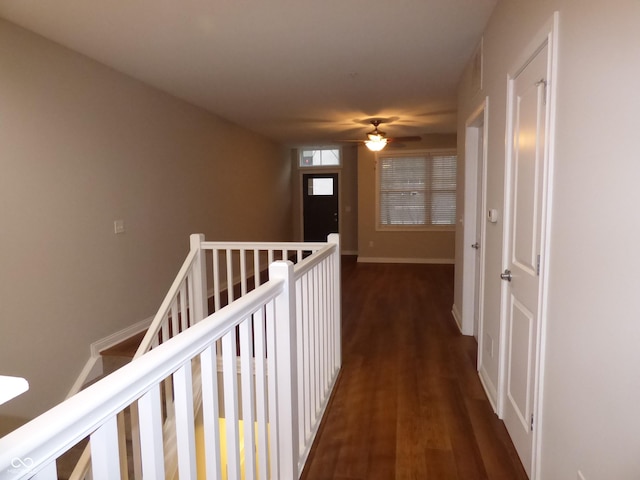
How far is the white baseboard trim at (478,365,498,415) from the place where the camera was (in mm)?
2482

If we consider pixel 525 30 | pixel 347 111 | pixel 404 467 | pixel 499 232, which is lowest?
pixel 404 467

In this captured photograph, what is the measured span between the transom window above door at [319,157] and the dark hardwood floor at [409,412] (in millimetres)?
5173

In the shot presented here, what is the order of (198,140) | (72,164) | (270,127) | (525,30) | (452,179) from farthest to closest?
(452,179) → (270,127) → (198,140) → (72,164) → (525,30)

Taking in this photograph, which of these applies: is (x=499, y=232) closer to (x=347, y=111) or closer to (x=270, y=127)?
(x=347, y=111)

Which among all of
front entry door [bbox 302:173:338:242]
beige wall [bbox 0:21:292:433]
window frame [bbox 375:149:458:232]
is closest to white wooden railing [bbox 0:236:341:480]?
beige wall [bbox 0:21:292:433]

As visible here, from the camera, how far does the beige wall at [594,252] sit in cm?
106

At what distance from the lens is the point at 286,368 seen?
5.39ft

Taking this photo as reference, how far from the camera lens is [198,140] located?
5.04 m

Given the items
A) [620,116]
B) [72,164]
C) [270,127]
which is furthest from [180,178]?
[620,116]

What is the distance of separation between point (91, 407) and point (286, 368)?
105 cm

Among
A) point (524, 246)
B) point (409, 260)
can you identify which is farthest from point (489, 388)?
point (409, 260)

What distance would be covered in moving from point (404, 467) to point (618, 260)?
1.41 m

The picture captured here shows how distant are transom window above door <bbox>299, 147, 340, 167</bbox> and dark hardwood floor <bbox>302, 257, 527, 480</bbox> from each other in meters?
5.17

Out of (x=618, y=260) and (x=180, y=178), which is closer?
(x=618, y=260)
